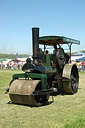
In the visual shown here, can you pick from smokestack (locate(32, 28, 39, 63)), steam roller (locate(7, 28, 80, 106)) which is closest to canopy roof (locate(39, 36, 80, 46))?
steam roller (locate(7, 28, 80, 106))

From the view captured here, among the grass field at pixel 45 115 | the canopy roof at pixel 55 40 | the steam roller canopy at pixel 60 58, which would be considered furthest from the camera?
the steam roller canopy at pixel 60 58

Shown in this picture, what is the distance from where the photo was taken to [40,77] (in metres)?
5.48

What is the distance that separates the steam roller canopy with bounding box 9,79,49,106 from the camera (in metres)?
5.09

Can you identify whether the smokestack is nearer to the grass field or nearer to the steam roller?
the steam roller

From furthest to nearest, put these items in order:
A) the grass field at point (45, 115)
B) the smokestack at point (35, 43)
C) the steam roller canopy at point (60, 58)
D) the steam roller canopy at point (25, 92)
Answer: the steam roller canopy at point (60, 58) → the smokestack at point (35, 43) → the steam roller canopy at point (25, 92) → the grass field at point (45, 115)

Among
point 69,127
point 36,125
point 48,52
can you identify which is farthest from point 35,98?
point 48,52

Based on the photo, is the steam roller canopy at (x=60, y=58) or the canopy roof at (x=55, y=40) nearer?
the canopy roof at (x=55, y=40)

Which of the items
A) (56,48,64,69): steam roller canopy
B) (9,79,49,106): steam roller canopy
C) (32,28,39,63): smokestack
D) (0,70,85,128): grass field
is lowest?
(0,70,85,128): grass field

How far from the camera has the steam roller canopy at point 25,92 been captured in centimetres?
509

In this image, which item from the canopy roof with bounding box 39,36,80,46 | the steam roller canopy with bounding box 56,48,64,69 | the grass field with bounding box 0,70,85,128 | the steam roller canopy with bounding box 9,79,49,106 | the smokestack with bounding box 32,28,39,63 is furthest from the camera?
the steam roller canopy with bounding box 56,48,64,69

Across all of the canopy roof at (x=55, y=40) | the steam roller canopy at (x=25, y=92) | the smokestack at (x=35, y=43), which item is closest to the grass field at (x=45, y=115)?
the steam roller canopy at (x=25, y=92)

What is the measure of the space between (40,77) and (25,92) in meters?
0.65

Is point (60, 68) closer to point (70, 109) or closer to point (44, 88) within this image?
point (44, 88)

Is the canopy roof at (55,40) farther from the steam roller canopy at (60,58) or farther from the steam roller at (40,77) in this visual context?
the steam roller canopy at (60,58)
